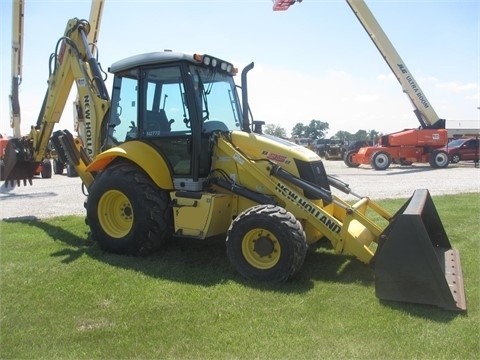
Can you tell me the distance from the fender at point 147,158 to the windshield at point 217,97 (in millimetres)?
806

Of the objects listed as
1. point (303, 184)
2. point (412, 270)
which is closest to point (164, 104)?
point (303, 184)

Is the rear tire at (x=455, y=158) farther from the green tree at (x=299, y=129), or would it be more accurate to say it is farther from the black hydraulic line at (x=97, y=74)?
the green tree at (x=299, y=129)

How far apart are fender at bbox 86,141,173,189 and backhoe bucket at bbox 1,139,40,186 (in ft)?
14.6

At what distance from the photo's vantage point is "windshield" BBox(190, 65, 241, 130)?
20.0 feet

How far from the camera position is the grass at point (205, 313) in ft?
12.0

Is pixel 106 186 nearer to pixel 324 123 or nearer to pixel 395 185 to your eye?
pixel 395 185

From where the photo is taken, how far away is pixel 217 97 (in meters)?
6.44

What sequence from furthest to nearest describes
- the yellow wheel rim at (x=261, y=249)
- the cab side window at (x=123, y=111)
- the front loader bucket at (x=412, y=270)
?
1. the cab side window at (x=123, y=111)
2. the yellow wheel rim at (x=261, y=249)
3. the front loader bucket at (x=412, y=270)

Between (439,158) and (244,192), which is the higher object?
(439,158)

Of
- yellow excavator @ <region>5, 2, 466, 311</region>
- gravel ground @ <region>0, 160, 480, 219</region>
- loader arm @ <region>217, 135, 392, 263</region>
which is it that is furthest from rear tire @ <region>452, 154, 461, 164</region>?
loader arm @ <region>217, 135, 392, 263</region>

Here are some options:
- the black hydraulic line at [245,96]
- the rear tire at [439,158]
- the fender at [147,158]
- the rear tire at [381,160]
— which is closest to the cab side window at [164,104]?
the fender at [147,158]

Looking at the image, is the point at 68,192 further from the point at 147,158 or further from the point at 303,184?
the point at 303,184

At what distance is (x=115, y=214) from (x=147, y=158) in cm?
A: 103

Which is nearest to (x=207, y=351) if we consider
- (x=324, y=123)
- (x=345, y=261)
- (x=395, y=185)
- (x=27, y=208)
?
(x=345, y=261)
